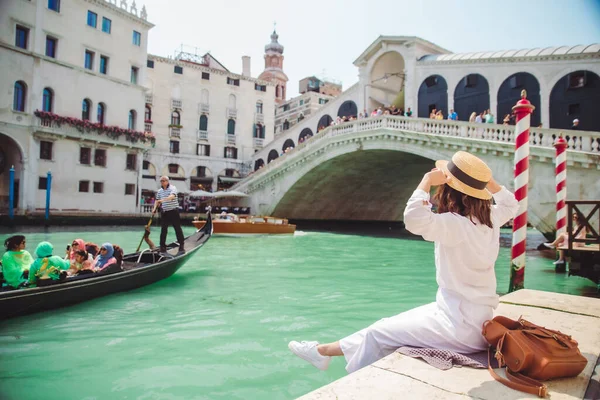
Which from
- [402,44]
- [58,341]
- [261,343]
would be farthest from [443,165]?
[402,44]

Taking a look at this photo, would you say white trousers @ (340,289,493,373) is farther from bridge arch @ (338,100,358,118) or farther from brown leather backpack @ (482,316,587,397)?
bridge arch @ (338,100,358,118)

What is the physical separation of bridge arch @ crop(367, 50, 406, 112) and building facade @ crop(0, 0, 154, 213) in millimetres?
10097

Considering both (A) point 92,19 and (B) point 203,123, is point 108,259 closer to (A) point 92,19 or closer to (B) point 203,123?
(A) point 92,19

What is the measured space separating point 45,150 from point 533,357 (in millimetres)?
17469

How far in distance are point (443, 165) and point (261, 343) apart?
212cm

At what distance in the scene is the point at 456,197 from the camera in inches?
67.5

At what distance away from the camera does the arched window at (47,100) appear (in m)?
15.4

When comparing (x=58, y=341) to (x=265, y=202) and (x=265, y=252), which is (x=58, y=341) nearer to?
(x=265, y=252)

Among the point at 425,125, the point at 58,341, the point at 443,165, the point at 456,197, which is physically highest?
the point at 425,125

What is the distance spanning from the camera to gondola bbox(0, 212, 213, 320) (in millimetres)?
3654

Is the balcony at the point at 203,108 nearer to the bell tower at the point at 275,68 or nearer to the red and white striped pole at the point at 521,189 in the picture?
the bell tower at the point at 275,68

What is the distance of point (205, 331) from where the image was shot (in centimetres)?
352

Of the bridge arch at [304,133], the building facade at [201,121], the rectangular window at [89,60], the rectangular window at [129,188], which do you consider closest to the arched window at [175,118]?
the building facade at [201,121]

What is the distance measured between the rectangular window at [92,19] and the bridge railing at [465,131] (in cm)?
974
